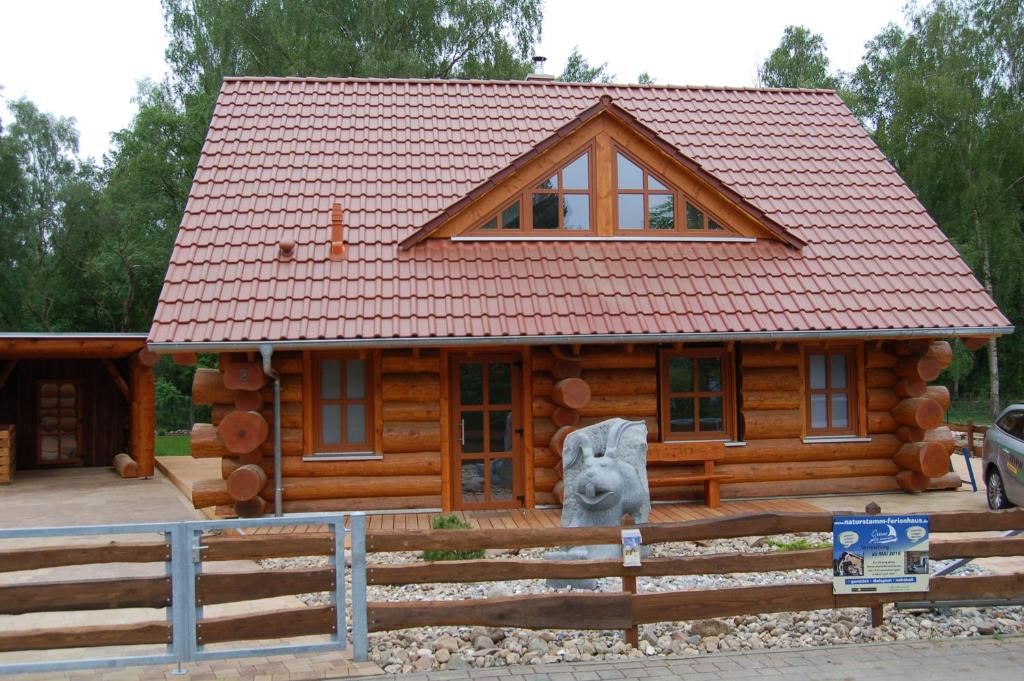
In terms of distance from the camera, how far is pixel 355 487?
11469mm

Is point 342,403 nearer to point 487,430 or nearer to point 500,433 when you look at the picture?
point 487,430

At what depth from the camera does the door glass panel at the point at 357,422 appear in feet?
38.2

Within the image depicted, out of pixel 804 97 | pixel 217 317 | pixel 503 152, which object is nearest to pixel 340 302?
pixel 217 317

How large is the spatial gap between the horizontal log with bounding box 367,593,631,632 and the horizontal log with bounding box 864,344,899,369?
7699mm

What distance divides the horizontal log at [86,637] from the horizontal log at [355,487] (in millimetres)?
5376

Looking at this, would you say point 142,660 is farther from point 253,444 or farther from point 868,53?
point 868,53

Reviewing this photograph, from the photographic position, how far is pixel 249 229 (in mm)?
12414

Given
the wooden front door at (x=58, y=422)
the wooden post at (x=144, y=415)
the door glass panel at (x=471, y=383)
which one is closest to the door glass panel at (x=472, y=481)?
the door glass panel at (x=471, y=383)

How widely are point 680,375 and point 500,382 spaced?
241 centimetres

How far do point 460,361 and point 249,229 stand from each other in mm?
3392

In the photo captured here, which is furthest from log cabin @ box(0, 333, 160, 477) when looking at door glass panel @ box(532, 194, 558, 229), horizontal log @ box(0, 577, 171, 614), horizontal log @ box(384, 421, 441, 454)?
horizontal log @ box(0, 577, 171, 614)

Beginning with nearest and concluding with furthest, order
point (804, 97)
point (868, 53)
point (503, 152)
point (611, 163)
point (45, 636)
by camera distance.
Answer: point (45, 636), point (611, 163), point (503, 152), point (804, 97), point (868, 53)

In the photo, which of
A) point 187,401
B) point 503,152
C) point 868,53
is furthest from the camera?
point 868,53

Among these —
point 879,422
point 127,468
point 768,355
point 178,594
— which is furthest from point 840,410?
point 127,468
